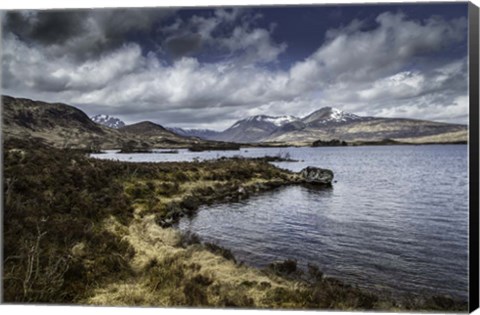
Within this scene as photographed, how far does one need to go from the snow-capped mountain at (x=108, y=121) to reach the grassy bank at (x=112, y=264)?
230 cm

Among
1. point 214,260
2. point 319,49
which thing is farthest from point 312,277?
point 319,49

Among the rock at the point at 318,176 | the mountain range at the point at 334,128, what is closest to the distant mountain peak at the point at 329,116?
the mountain range at the point at 334,128

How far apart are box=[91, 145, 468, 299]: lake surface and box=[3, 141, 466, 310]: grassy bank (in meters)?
0.81

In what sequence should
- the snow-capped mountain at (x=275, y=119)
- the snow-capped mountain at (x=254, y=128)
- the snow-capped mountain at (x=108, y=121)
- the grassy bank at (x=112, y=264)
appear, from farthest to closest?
the snow-capped mountain at (x=108, y=121)
the snow-capped mountain at (x=254, y=128)
the snow-capped mountain at (x=275, y=119)
the grassy bank at (x=112, y=264)

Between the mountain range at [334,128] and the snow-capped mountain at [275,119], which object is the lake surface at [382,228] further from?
the snow-capped mountain at [275,119]

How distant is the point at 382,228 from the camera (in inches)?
479

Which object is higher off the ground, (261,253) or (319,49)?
(319,49)

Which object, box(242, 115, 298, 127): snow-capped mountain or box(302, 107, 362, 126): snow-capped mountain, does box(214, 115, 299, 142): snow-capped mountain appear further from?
box(302, 107, 362, 126): snow-capped mountain

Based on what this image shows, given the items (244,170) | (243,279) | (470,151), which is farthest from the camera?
(244,170)

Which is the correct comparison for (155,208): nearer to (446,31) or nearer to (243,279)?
(243,279)

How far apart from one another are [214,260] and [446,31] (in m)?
7.00

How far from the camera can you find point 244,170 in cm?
2952

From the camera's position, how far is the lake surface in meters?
8.88

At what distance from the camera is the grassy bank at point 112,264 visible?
26.4 ft
